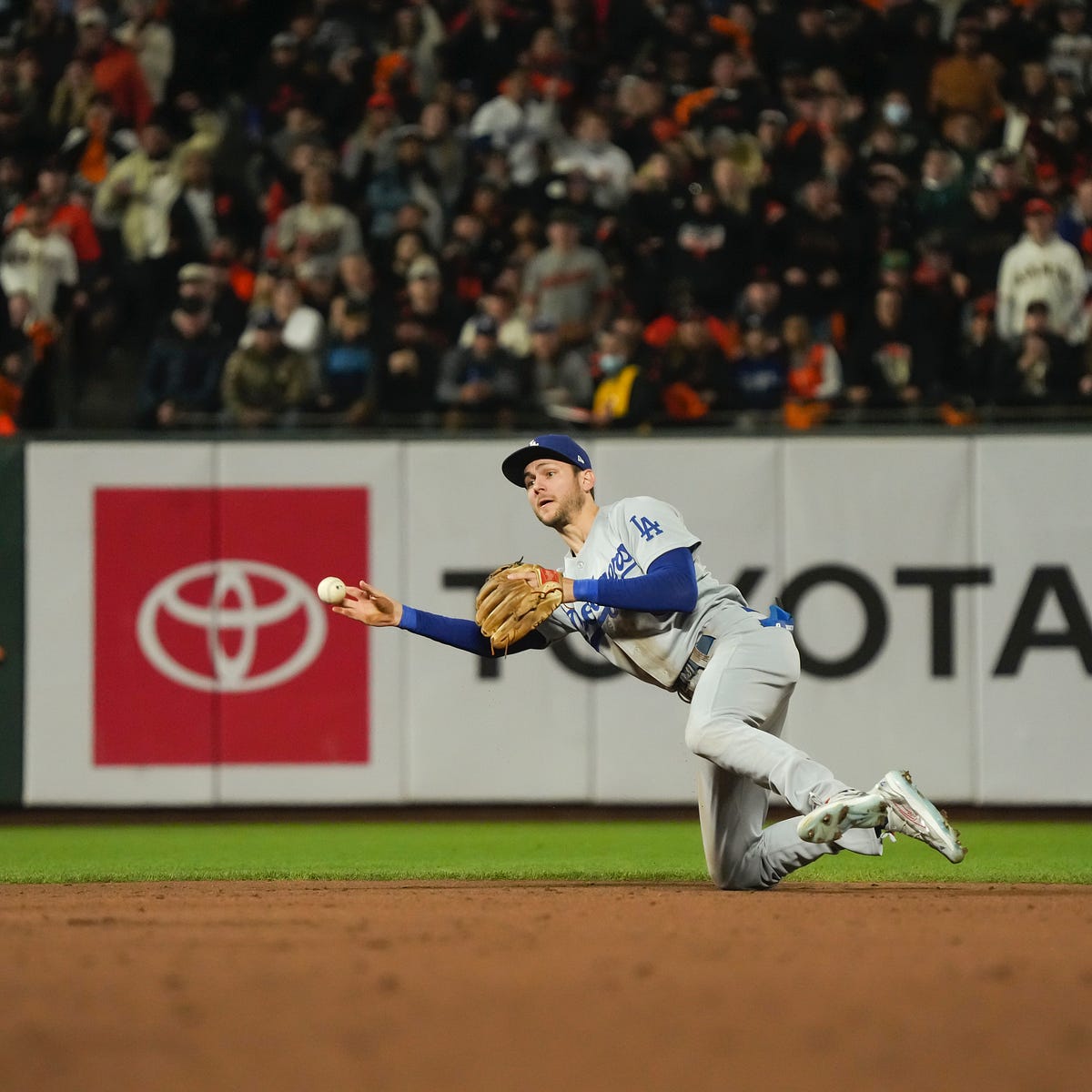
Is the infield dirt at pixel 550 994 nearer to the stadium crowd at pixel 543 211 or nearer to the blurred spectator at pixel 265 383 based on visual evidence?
the blurred spectator at pixel 265 383

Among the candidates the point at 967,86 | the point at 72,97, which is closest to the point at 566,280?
the point at 967,86

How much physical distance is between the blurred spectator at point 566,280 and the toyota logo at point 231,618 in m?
2.81

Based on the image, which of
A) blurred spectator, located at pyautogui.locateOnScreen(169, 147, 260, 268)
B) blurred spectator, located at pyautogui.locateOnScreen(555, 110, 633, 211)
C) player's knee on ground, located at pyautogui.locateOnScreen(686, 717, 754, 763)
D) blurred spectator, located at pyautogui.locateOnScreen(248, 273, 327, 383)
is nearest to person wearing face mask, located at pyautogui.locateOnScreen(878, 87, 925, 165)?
blurred spectator, located at pyautogui.locateOnScreen(555, 110, 633, 211)

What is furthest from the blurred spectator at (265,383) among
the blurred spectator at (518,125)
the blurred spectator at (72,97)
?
the blurred spectator at (72,97)

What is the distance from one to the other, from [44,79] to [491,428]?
5.85 meters

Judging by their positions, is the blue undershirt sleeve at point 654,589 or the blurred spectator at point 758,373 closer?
the blue undershirt sleeve at point 654,589

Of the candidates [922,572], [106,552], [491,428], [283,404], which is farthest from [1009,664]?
[106,552]

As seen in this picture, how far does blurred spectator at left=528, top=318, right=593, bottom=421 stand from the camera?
12.3 metres

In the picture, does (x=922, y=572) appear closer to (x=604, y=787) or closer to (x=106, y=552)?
(x=604, y=787)

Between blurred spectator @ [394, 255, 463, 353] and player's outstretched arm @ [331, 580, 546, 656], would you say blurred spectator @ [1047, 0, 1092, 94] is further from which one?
player's outstretched arm @ [331, 580, 546, 656]

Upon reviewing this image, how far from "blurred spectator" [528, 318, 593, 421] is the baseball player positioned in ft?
15.9

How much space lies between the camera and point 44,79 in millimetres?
15289

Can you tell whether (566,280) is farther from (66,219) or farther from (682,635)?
(682,635)

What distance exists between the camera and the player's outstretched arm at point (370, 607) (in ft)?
22.9
